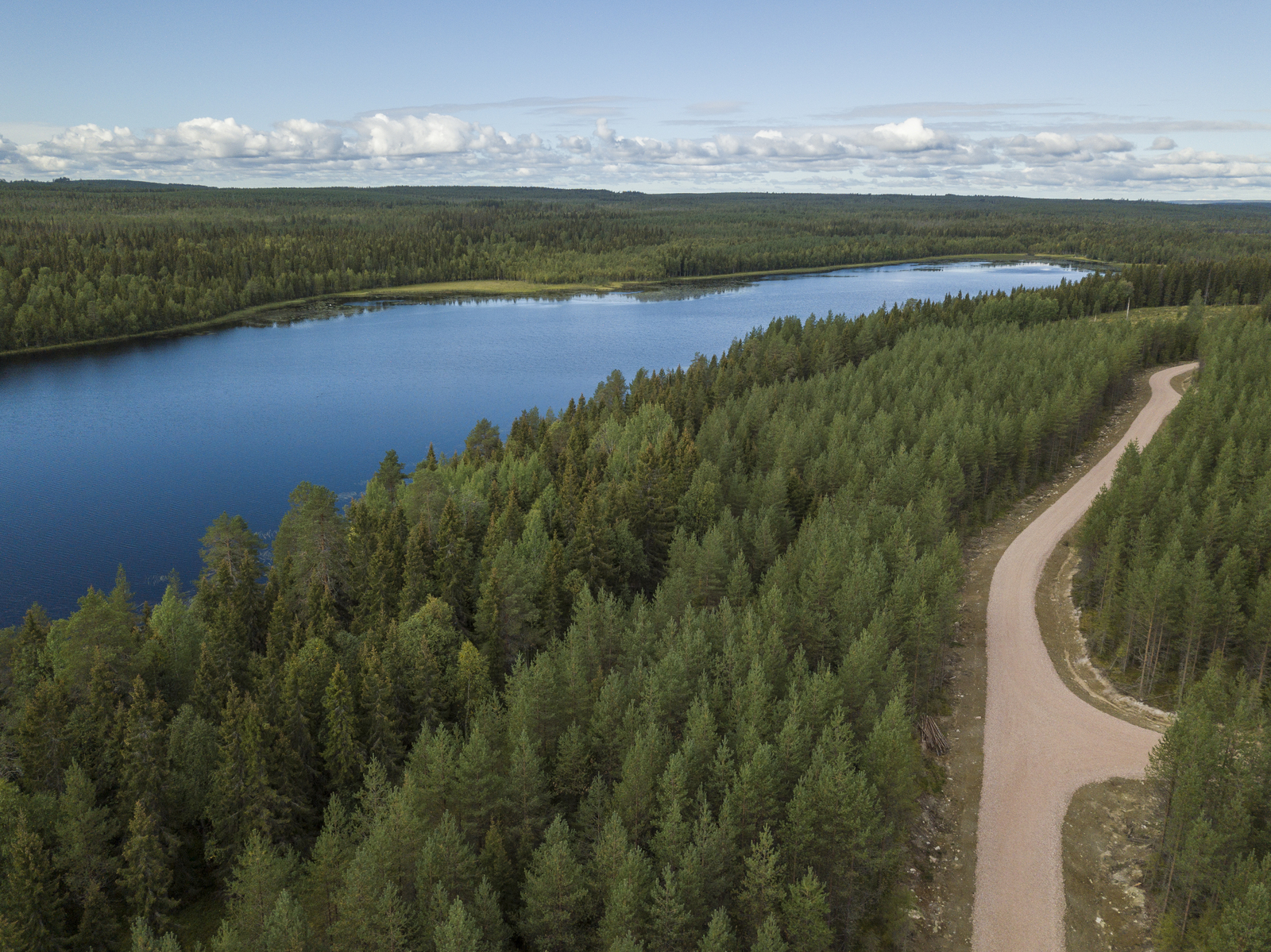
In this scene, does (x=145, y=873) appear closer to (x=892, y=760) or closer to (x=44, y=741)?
(x=44, y=741)

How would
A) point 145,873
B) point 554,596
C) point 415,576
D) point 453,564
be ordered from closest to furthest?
point 145,873 → point 554,596 → point 415,576 → point 453,564

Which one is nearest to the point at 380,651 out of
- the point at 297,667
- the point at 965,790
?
the point at 297,667

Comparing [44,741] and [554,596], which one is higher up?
[554,596]

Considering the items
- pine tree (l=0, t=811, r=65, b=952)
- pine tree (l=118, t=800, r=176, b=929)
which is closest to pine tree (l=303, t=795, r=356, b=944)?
pine tree (l=118, t=800, r=176, b=929)

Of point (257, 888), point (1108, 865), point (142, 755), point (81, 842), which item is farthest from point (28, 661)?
point (1108, 865)

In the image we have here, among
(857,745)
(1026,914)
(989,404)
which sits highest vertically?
(989,404)

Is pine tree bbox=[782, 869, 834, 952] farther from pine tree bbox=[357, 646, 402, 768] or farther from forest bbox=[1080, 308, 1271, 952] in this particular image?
pine tree bbox=[357, 646, 402, 768]

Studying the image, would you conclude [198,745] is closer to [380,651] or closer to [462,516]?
[380,651]
